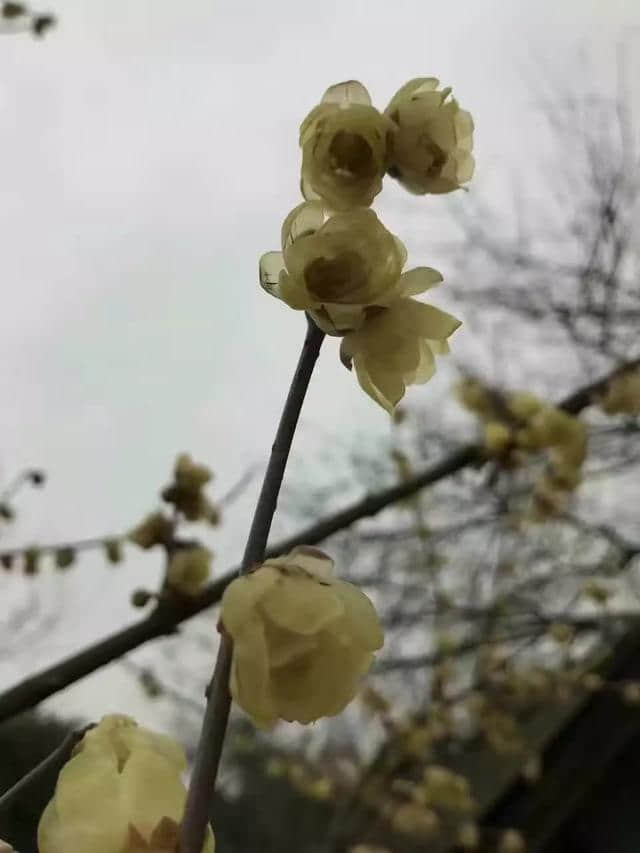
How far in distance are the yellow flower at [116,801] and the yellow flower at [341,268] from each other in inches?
4.1

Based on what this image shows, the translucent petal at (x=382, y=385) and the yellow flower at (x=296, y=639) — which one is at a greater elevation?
the translucent petal at (x=382, y=385)

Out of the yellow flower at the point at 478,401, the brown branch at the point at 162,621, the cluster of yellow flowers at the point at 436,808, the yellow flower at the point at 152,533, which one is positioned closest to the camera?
the brown branch at the point at 162,621

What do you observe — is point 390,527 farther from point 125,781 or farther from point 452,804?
point 125,781

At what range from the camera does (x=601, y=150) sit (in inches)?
51.7

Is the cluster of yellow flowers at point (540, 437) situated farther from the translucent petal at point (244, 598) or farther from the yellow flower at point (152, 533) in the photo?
the translucent petal at point (244, 598)

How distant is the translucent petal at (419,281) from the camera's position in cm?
23

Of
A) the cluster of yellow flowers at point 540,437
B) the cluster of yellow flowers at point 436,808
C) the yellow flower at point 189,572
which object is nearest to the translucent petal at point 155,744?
the yellow flower at point 189,572

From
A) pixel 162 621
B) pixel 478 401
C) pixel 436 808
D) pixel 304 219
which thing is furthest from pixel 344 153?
pixel 436 808

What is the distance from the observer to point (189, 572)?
492 millimetres

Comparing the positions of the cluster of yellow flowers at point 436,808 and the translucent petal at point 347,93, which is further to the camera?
the cluster of yellow flowers at point 436,808

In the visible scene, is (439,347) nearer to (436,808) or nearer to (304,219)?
Result: (304,219)

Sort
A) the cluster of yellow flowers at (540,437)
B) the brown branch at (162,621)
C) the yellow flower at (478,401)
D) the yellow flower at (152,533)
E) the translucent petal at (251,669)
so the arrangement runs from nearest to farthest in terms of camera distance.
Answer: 1. the translucent petal at (251,669)
2. the brown branch at (162,621)
3. the yellow flower at (152,533)
4. the cluster of yellow flowers at (540,437)
5. the yellow flower at (478,401)

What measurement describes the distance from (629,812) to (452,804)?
296 millimetres

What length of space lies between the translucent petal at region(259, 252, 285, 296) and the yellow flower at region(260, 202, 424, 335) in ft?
0.04
